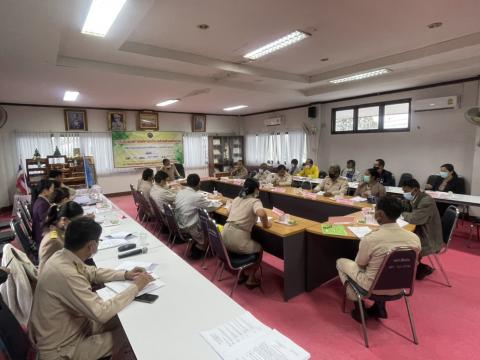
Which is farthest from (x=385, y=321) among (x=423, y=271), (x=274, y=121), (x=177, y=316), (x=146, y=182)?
(x=274, y=121)

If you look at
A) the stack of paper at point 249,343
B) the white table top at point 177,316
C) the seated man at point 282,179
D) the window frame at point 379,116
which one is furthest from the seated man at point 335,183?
the stack of paper at point 249,343

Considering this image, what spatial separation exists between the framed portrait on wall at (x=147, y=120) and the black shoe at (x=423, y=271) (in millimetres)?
7967

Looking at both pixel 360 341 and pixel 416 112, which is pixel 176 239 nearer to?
pixel 360 341

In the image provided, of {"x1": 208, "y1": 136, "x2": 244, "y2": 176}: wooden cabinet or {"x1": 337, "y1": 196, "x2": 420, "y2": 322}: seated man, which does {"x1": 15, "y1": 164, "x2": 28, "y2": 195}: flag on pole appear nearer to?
{"x1": 208, "y1": 136, "x2": 244, "y2": 176}: wooden cabinet

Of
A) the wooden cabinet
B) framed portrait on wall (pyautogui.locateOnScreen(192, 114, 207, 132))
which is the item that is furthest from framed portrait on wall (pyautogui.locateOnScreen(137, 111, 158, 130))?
the wooden cabinet

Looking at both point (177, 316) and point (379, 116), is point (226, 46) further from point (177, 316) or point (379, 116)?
point (379, 116)

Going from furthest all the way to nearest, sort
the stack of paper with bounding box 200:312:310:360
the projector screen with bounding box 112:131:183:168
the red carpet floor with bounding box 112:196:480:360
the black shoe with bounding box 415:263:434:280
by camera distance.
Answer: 1. the projector screen with bounding box 112:131:183:168
2. the black shoe with bounding box 415:263:434:280
3. the red carpet floor with bounding box 112:196:480:360
4. the stack of paper with bounding box 200:312:310:360

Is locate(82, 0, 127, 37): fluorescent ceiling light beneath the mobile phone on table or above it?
above

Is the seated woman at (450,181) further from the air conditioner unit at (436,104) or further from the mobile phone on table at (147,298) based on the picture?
the mobile phone on table at (147,298)

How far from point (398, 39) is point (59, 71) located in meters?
4.70

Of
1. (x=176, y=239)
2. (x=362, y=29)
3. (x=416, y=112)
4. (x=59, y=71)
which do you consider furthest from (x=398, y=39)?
(x=59, y=71)

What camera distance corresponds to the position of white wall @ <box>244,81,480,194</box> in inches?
203

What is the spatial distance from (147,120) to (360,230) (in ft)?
25.1

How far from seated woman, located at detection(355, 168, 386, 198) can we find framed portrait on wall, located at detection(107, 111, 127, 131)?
6969mm
